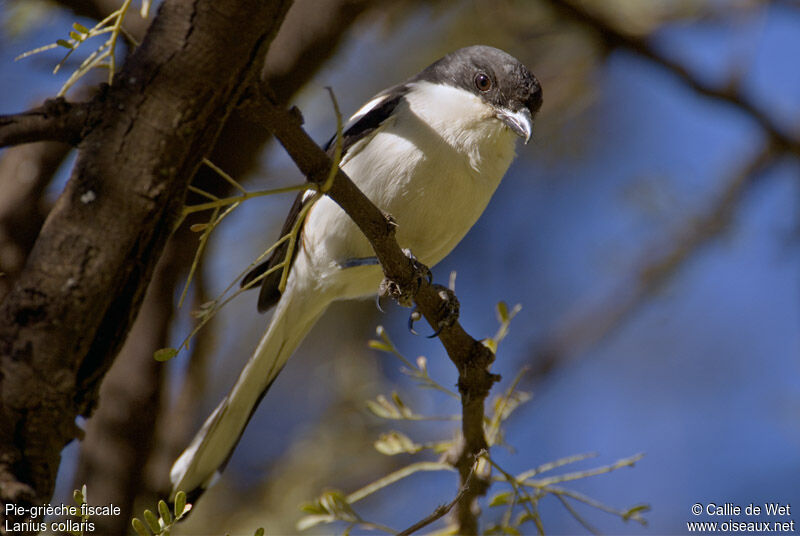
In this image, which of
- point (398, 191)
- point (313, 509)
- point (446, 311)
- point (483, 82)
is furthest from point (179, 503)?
point (483, 82)

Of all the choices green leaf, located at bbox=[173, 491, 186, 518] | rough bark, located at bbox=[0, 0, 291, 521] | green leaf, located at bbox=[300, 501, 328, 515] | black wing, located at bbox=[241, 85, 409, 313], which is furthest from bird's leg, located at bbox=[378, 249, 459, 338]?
green leaf, located at bbox=[173, 491, 186, 518]

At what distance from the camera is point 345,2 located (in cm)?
393

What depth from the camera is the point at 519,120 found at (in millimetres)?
3029

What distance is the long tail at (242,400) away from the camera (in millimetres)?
2918

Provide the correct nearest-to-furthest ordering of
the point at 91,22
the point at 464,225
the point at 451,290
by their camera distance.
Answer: the point at 451,290 < the point at 464,225 < the point at 91,22

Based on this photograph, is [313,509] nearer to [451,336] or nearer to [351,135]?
[451,336]

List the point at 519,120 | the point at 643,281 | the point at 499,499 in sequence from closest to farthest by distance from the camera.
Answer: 1. the point at 499,499
2. the point at 519,120
3. the point at 643,281


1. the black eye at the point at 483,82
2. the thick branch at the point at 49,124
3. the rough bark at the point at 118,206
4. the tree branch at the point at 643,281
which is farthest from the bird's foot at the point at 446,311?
the tree branch at the point at 643,281

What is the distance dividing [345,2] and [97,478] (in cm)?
254

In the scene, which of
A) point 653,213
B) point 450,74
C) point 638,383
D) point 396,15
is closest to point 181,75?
point 450,74

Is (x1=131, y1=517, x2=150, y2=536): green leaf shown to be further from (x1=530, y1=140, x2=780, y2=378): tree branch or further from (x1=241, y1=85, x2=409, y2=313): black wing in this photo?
(x1=530, y1=140, x2=780, y2=378): tree branch

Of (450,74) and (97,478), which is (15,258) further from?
(450,74)

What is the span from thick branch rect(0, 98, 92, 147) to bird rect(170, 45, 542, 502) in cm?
110

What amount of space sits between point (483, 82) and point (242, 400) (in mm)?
1599
